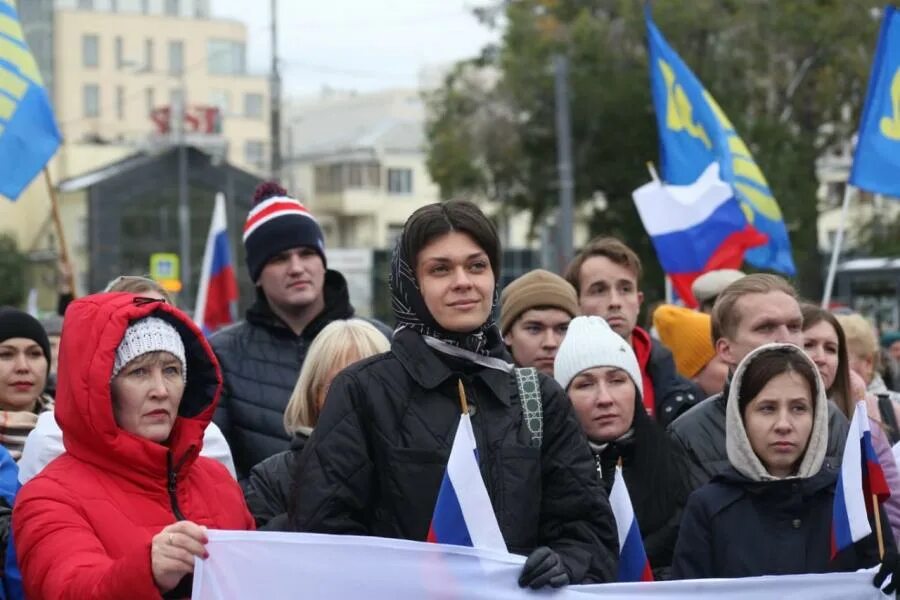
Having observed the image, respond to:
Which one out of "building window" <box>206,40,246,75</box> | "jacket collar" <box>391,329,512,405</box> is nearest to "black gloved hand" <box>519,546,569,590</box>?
"jacket collar" <box>391,329,512,405</box>

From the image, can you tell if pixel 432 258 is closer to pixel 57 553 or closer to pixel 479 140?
pixel 57 553

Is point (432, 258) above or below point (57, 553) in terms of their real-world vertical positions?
above

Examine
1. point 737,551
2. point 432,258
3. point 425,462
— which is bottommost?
point 737,551

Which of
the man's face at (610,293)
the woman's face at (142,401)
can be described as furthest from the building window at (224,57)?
the woman's face at (142,401)

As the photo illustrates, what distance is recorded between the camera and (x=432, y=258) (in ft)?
13.4

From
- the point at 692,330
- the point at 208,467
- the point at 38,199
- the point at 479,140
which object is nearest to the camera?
the point at 208,467

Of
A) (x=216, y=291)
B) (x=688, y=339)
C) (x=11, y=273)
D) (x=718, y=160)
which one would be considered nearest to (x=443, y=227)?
(x=688, y=339)

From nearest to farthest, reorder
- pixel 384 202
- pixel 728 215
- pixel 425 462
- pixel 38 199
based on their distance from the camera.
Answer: pixel 425 462
pixel 728 215
pixel 38 199
pixel 384 202

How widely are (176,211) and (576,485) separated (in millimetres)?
58395

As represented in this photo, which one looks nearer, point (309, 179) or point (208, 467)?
point (208, 467)

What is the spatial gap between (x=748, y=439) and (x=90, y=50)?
95.9 metres

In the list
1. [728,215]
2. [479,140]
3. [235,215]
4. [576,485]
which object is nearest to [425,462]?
[576,485]

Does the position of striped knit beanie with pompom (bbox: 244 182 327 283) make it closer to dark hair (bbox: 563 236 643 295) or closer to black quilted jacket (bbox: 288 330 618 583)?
dark hair (bbox: 563 236 643 295)

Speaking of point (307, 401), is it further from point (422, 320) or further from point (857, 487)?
point (857, 487)
